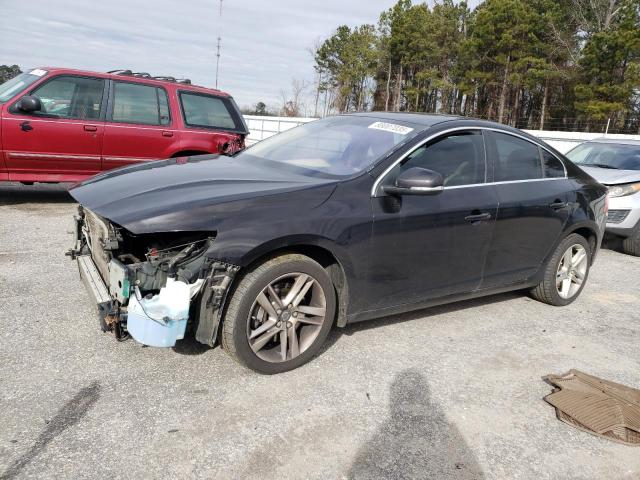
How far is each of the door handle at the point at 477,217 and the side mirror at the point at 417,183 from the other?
52 centimetres

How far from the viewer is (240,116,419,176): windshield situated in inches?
140

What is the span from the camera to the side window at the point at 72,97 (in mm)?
6941

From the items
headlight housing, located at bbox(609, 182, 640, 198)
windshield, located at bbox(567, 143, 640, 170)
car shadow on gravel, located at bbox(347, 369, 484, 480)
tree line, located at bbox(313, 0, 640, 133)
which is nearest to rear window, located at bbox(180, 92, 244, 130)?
headlight housing, located at bbox(609, 182, 640, 198)

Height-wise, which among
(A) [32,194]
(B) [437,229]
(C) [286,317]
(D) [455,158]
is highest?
(D) [455,158]

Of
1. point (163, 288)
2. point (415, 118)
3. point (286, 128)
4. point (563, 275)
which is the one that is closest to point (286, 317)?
point (163, 288)

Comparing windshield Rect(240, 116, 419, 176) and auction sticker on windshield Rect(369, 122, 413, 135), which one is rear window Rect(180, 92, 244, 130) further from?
auction sticker on windshield Rect(369, 122, 413, 135)

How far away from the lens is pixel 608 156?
8.58 metres

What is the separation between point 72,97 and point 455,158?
5.61m

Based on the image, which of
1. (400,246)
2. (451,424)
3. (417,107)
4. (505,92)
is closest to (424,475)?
(451,424)

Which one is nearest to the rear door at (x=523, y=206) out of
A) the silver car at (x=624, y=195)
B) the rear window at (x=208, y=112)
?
the silver car at (x=624, y=195)

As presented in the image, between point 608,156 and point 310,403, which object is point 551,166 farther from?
point 608,156

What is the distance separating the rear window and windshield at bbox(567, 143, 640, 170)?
5710 millimetres

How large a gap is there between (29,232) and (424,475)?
17.5 ft

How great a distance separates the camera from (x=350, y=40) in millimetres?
58031
